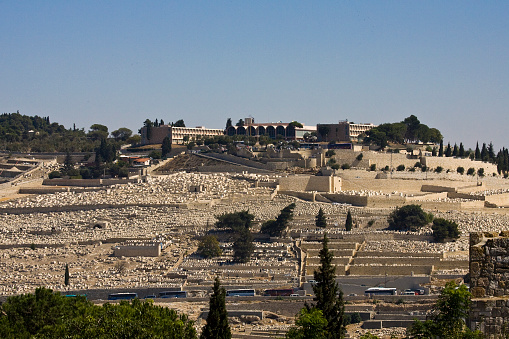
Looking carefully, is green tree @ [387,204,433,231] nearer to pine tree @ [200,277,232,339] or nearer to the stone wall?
the stone wall

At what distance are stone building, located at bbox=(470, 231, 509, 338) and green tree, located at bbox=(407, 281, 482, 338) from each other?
23cm

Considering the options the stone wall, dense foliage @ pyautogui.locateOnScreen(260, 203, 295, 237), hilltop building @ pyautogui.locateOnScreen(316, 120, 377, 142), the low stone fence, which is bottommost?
the low stone fence

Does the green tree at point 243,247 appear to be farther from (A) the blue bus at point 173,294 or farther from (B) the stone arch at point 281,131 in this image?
(B) the stone arch at point 281,131

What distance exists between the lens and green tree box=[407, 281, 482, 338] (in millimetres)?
6930

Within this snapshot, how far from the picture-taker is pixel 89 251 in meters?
44.3

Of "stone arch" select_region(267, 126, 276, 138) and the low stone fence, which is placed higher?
"stone arch" select_region(267, 126, 276, 138)

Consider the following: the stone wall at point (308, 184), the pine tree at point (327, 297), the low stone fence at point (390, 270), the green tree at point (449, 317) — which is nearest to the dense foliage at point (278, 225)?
the low stone fence at point (390, 270)

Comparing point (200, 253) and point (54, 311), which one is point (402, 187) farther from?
point (54, 311)

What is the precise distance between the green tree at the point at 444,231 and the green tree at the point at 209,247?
36.6 ft

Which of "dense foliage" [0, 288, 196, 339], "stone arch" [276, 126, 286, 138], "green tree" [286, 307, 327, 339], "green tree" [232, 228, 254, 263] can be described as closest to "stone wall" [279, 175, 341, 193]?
"green tree" [232, 228, 254, 263]

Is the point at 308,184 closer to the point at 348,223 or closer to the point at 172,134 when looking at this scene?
the point at 348,223

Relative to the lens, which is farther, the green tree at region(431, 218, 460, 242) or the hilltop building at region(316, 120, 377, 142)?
the hilltop building at region(316, 120, 377, 142)

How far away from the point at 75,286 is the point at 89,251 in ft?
24.3

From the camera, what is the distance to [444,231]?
4247cm
